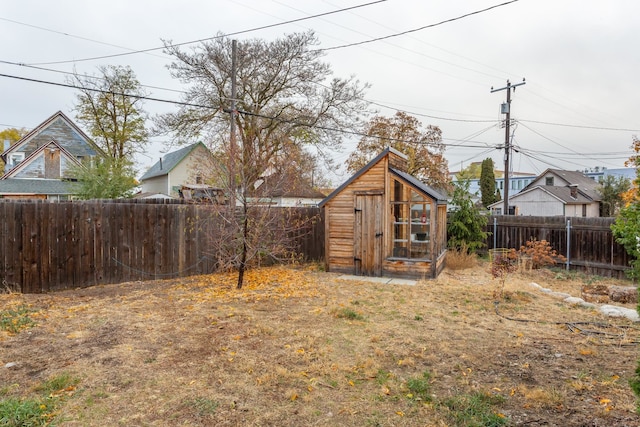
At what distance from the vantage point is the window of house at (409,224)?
934 centimetres

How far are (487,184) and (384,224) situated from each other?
86.1 ft

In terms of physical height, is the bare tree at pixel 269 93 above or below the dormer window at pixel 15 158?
above

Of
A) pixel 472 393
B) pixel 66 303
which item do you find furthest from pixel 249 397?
pixel 66 303

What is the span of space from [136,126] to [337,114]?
16.3 metres

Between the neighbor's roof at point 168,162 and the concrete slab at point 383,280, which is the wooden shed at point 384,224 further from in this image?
the neighbor's roof at point 168,162

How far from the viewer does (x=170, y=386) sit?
337 cm

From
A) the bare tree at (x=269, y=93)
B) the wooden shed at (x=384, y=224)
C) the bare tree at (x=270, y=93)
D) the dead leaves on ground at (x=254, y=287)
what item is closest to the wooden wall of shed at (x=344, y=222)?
the wooden shed at (x=384, y=224)

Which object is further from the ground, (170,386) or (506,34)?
(506,34)

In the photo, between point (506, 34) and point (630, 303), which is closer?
point (630, 303)

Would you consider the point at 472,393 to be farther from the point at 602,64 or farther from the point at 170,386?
the point at 602,64

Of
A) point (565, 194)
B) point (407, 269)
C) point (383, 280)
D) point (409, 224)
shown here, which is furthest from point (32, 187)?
point (565, 194)

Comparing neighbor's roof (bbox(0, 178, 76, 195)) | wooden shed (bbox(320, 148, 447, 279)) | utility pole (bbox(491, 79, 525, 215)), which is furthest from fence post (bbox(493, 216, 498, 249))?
→ neighbor's roof (bbox(0, 178, 76, 195))

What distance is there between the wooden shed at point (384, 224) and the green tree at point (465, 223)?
2.18 metres

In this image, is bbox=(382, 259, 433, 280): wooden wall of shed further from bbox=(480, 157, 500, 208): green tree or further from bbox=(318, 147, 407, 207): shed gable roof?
bbox=(480, 157, 500, 208): green tree
